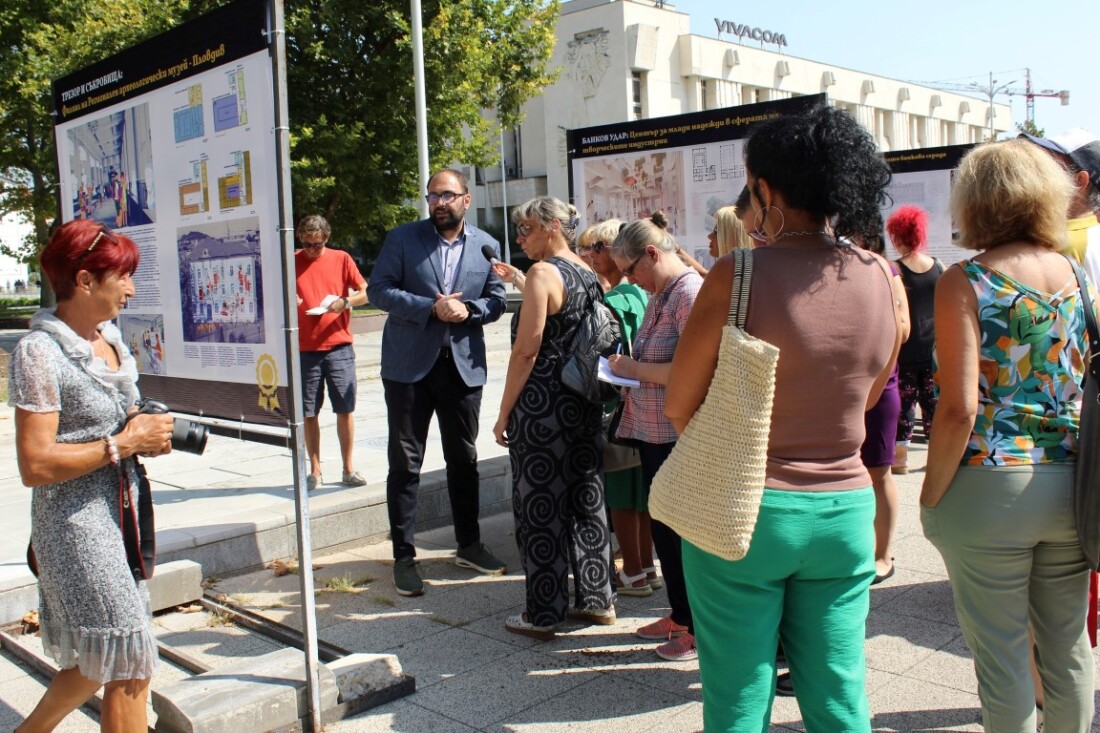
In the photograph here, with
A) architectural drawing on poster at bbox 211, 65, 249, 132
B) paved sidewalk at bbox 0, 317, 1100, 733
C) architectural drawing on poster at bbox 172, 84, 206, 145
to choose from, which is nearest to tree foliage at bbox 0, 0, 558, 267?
paved sidewalk at bbox 0, 317, 1100, 733

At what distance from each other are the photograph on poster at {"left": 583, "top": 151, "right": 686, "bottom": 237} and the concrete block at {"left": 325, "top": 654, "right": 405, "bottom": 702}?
4.23m

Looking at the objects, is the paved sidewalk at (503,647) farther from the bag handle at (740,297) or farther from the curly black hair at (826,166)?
the curly black hair at (826,166)

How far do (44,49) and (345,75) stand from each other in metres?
6.28

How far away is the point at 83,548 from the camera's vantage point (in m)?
2.74

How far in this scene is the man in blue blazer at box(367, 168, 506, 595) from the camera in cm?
508

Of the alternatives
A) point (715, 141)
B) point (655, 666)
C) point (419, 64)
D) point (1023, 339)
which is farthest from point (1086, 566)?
point (419, 64)

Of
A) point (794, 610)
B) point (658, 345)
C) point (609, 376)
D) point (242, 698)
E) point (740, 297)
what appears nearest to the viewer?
point (740, 297)

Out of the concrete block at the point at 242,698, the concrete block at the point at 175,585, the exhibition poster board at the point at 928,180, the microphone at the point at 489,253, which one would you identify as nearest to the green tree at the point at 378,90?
the exhibition poster board at the point at 928,180

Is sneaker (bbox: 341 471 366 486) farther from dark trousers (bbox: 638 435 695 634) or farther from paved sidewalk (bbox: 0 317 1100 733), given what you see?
dark trousers (bbox: 638 435 695 634)

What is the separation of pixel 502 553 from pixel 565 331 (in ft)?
6.37

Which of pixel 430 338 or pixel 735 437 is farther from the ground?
pixel 430 338

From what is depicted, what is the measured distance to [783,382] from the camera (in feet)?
7.70

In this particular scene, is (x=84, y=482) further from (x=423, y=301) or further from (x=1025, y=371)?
(x=1025, y=371)

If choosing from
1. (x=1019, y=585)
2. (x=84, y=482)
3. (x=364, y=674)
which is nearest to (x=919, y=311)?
(x=1019, y=585)
